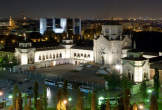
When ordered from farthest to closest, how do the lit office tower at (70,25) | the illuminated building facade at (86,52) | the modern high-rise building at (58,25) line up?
the lit office tower at (70,25), the modern high-rise building at (58,25), the illuminated building facade at (86,52)

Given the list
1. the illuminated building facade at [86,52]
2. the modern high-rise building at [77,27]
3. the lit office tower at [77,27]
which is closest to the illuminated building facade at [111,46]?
the illuminated building facade at [86,52]

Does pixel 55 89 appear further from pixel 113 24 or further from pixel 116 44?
pixel 113 24

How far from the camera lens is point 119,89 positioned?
3083 centimetres

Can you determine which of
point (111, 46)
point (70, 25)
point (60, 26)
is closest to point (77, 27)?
point (70, 25)

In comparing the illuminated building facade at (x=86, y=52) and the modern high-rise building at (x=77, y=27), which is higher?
the modern high-rise building at (x=77, y=27)

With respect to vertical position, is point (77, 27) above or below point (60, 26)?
below

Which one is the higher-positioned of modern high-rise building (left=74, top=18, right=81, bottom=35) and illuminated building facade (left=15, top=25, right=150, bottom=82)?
modern high-rise building (left=74, top=18, right=81, bottom=35)

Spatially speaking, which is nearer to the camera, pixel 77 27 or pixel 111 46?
pixel 111 46

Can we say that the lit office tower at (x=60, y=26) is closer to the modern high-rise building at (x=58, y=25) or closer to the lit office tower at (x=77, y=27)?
the modern high-rise building at (x=58, y=25)

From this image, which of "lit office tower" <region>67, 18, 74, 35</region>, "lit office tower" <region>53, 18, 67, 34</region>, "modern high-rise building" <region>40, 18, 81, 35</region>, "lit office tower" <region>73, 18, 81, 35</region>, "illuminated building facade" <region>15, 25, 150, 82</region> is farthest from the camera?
"lit office tower" <region>73, 18, 81, 35</region>

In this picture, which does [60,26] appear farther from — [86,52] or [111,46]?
[111,46]

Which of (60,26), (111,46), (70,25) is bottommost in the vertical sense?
(111,46)

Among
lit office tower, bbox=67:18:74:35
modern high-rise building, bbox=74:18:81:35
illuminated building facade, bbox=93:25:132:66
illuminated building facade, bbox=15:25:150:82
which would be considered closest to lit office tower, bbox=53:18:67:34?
lit office tower, bbox=67:18:74:35

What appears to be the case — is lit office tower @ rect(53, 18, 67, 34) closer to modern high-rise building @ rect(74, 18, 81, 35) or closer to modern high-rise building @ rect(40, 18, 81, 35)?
modern high-rise building @ rect(40, 18, 81, 35)
